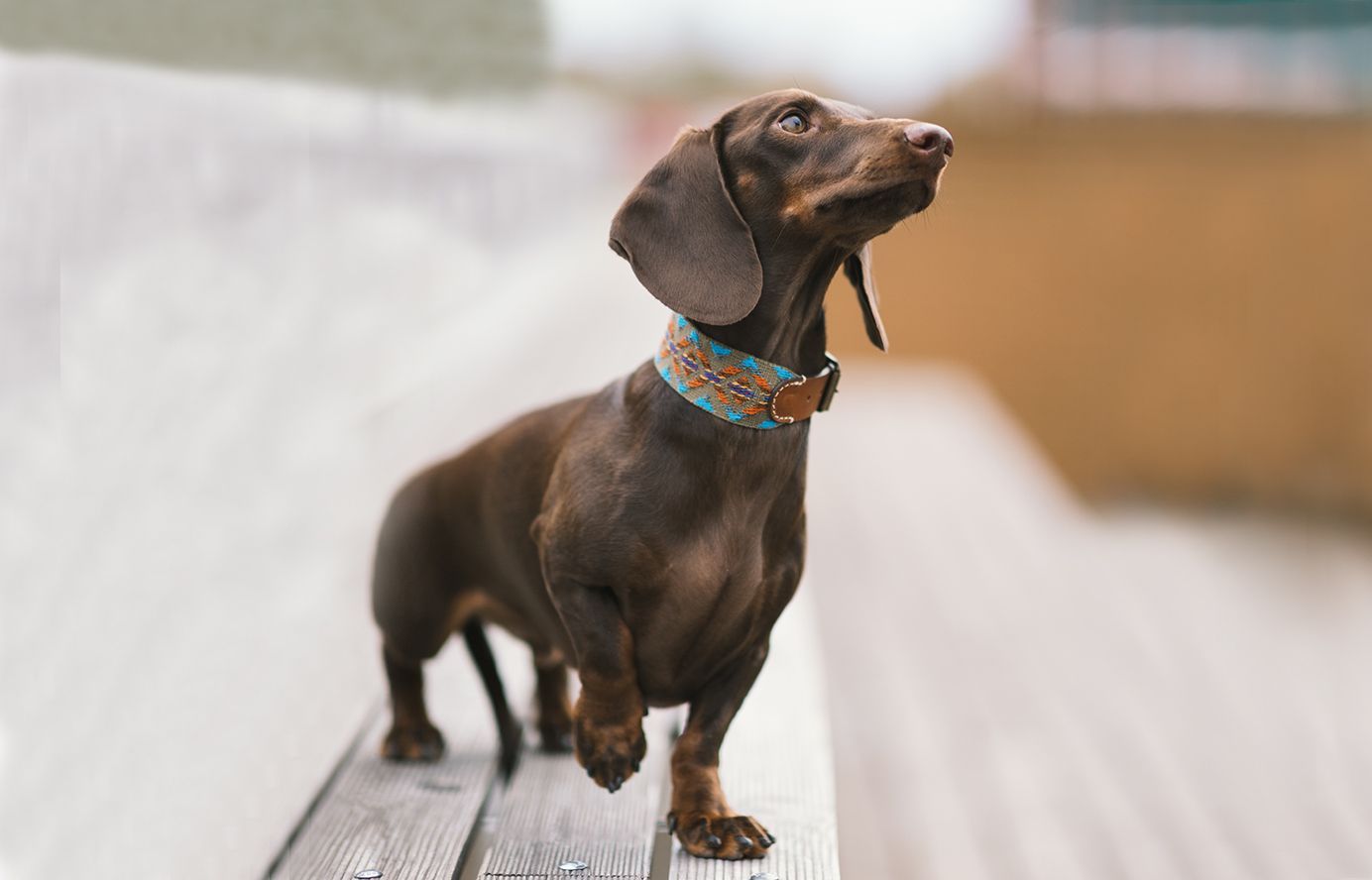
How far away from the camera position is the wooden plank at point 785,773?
1757 mm

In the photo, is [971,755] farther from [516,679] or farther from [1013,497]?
[1013,497]

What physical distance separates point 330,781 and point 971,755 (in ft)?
6.96

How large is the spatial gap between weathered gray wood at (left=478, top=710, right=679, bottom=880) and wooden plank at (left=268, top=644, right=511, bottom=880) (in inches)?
2.1

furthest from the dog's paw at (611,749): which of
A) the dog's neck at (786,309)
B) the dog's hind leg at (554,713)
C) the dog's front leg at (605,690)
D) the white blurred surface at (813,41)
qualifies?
the white blurred surface at (813,41)

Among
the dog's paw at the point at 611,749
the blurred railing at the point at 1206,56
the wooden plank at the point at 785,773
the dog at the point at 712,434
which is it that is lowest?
the blurred railing at the point at 1206,56

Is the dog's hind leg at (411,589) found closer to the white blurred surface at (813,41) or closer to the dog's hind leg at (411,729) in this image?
the dog's hind leg at (411,729)

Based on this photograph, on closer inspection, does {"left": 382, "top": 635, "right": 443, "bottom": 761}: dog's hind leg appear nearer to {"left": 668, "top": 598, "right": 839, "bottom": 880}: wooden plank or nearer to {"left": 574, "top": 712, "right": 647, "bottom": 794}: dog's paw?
{"left": 668, "top": 598, "right": 839, "bottom": 880}: wooden plank

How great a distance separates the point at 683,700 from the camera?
70.7 inches

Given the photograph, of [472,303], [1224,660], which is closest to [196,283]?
[472,303]

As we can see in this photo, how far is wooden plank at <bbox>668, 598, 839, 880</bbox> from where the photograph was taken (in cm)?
176

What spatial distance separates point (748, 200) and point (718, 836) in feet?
2.24

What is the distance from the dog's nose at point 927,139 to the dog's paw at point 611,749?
0.64 metres

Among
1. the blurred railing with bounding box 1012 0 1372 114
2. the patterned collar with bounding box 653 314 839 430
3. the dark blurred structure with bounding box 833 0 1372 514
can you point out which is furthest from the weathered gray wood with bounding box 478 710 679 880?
the blurred railing with bounding box 1012 0 1372 114

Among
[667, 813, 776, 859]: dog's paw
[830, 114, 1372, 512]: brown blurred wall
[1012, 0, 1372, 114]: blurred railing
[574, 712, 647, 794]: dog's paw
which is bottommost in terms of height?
[830, 114, 1372, 512]: brown blurred wall
